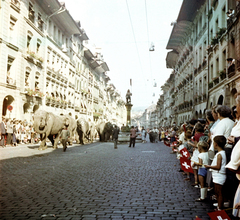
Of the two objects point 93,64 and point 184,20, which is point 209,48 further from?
point 93,64

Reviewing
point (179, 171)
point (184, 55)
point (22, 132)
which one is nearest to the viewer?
point (179, 171)

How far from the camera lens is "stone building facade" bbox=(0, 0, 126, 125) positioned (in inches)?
1006

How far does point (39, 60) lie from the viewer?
32.4 metres

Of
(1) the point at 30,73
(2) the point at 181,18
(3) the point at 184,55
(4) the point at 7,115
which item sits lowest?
(4) the point at 7,115

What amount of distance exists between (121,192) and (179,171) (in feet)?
13.0

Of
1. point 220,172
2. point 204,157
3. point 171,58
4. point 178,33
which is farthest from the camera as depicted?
point 171,58

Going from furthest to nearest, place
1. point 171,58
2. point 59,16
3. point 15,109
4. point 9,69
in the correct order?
1. point 171,58
2. point 59,16
3. point 9,69
4. point 15,109

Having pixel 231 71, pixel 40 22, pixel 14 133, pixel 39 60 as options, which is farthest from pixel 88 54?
pixel 231 71

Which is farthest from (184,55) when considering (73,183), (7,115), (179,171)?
(73,183)

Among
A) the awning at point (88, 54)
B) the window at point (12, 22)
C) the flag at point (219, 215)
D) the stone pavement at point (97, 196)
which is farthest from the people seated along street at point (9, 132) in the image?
the awning at point (88, 54)

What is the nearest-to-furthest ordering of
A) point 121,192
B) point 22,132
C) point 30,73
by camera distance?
point 121,192 < point 22,132 < point 30,73

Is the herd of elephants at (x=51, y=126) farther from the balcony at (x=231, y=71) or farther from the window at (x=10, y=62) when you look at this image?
the balcony at (x=231, y=71)

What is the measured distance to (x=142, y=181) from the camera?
27.3 ft

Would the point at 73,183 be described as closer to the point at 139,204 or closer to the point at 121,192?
the point at 121,192
